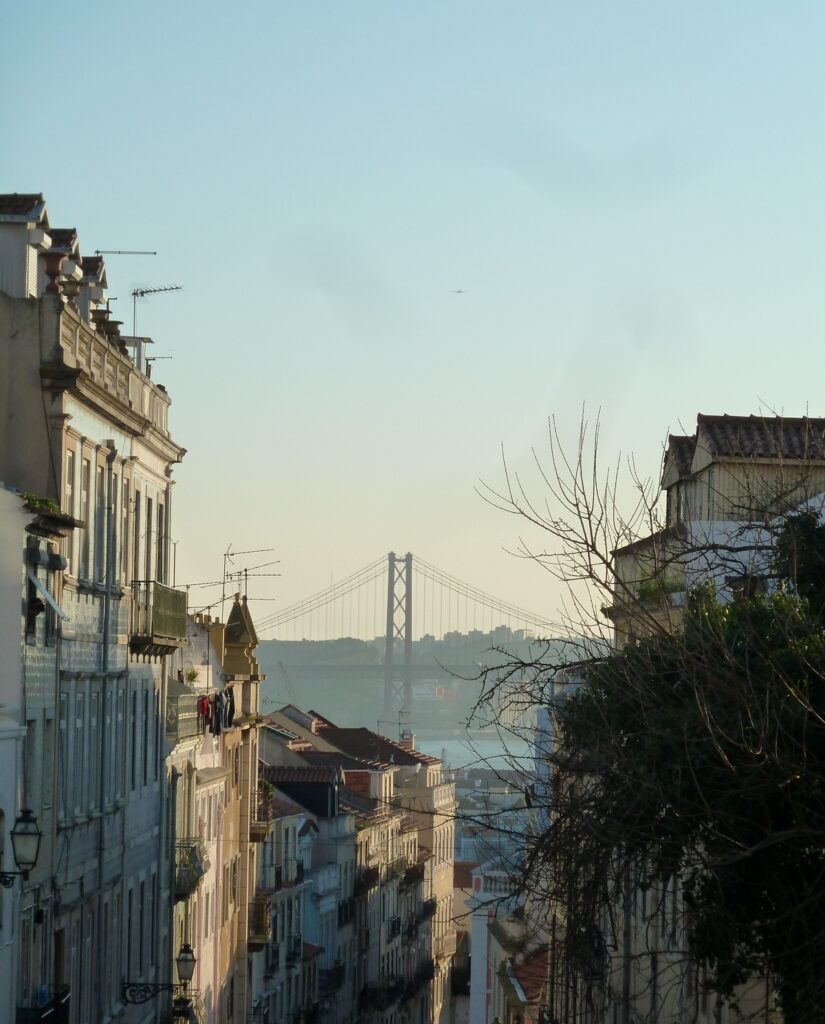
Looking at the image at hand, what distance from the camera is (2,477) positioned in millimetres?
26859

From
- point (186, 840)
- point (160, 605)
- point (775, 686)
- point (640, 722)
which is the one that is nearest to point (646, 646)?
point (640, 722)

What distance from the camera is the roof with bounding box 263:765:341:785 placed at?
240 feet

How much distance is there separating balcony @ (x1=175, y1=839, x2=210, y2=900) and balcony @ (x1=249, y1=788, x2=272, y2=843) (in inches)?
453

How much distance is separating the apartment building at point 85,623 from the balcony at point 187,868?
2.20 metres

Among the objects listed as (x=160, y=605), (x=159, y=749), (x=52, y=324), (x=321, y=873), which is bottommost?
→ (x=321, y=873)

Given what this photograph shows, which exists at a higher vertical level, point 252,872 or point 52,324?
point 52,324

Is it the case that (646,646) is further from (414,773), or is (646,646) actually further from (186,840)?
(414,773)

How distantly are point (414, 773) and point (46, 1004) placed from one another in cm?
8502

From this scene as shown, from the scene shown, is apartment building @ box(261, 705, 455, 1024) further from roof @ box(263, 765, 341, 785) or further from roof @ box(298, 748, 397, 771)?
roof @ box(263, 765, 341, 785)

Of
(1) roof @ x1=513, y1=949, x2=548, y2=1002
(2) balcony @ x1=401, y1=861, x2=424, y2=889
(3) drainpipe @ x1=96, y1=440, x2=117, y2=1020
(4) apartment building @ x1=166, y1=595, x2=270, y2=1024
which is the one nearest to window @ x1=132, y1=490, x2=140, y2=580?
(3) drainpipe @ x1=96, y1=440, x2=117, y2=1020

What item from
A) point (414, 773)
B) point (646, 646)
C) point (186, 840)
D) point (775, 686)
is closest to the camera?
point (775, 686)

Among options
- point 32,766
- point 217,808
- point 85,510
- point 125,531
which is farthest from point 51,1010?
point 217,808

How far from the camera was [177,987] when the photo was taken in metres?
35.0

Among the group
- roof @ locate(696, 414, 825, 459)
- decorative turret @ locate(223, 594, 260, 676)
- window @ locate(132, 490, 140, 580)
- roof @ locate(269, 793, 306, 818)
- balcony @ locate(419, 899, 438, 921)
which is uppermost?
roof @ locate(696, 414, 825, 459)
